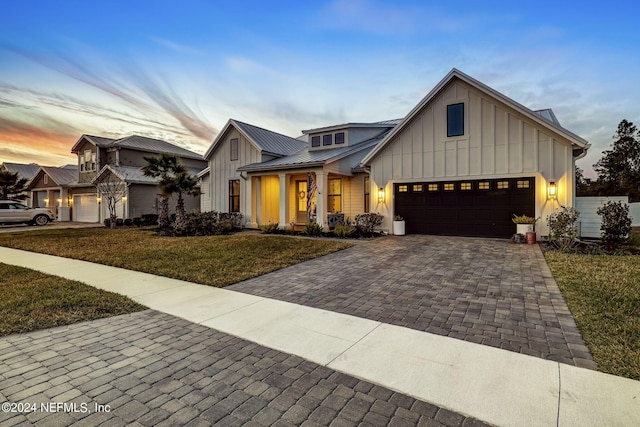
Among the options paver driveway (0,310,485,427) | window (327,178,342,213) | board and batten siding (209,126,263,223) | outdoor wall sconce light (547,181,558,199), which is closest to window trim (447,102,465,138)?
outdoor wall sconce light (547,181,558,199)

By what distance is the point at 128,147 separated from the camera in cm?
2441

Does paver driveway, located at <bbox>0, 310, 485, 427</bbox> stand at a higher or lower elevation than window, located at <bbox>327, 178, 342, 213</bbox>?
lower

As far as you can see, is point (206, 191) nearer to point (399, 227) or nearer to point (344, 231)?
point (344, 231)

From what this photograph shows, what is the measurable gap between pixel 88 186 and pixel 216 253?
22.7 metres

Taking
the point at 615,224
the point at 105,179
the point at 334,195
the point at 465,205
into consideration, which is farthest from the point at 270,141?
the point at 615,224

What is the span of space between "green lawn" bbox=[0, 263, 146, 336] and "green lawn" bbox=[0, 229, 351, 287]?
1.55 metres

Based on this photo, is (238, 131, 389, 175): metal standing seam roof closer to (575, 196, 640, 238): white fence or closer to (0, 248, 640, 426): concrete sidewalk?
(575, 196, 640, 238): white fence

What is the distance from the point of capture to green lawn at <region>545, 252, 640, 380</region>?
3141 millimetres

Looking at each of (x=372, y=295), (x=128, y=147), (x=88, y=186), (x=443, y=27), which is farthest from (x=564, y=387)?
(x=88, y=186)

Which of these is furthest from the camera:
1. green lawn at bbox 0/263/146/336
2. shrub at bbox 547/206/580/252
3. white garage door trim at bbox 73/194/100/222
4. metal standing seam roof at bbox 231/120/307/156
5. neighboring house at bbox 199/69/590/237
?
white garage door trim at bbox 73/194/100/222

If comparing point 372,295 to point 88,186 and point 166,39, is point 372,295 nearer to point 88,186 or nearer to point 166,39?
point 166,39

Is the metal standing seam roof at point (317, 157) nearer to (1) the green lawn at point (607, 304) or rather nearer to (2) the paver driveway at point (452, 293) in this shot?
(2) the paver driveway at point (452, 293)

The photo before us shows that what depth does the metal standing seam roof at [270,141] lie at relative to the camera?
58.8 ft

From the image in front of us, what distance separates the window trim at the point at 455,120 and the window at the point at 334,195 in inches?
240
